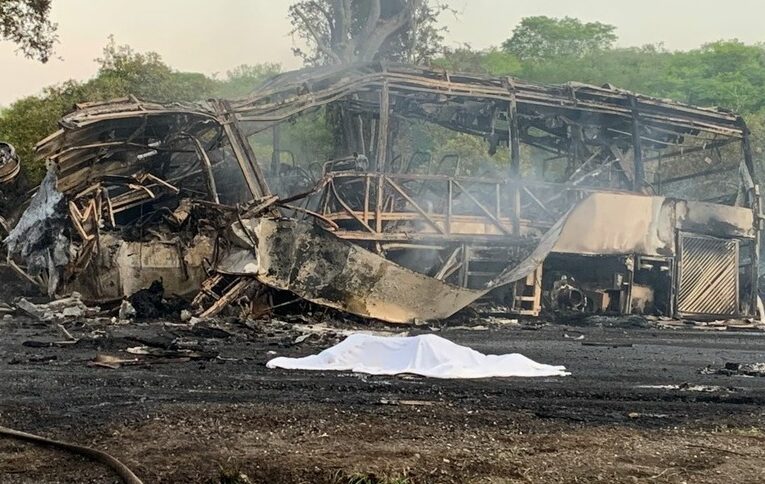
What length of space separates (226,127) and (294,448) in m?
9.20

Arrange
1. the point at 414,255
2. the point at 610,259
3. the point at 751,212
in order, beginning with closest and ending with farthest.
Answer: the point at 414,255, the point at 610,259, the point at 751,212

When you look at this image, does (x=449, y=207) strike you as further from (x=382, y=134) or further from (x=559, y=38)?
(x=559, y=38)

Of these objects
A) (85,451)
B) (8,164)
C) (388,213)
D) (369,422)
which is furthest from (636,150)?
(85,451)

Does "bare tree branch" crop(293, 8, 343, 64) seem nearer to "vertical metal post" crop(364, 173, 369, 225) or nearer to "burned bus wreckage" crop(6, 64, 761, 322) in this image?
"burned bus wreckage" crop(6, 64, 761, 322)

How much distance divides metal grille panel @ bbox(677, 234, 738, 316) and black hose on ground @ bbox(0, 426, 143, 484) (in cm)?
1359

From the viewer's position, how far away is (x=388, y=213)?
13.2 meters

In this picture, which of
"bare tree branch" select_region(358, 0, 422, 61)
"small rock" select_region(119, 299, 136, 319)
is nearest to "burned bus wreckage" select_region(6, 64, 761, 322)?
"small rock" select_region(119, 299, 136, 319)

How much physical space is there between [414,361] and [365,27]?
884 inches

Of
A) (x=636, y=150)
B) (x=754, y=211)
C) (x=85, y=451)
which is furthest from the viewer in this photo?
(x=754, y=211)

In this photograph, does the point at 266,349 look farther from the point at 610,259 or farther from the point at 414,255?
the point at 610,259

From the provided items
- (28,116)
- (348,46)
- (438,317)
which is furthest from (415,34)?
(438,317)

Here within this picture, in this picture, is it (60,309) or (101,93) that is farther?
(101,93)

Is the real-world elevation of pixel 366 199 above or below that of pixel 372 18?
below

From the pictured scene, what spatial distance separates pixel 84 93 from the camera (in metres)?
25.0
